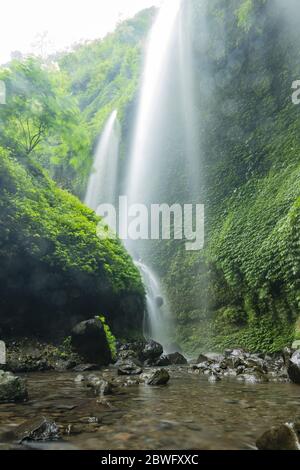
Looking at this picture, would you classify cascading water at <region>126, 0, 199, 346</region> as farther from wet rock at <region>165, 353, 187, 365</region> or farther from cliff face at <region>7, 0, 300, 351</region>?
wet rock at <region>165, 353, 187, 365</region>

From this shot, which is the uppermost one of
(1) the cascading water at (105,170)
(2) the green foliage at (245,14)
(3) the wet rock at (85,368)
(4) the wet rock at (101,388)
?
(2) the green foliage at (245,14)

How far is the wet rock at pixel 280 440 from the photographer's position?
8.35ft

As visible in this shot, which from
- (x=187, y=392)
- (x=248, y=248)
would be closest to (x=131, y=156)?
(x=248, y=248)

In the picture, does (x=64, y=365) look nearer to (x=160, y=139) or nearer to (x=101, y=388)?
(x=101, y=388)

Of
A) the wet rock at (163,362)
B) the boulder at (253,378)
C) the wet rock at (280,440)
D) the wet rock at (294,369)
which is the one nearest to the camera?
the wet rock at (280,440)

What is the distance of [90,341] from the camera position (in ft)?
28.2

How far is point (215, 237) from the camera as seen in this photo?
15.5 meters

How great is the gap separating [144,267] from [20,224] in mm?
9979

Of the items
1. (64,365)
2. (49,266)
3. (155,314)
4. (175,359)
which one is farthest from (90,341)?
(155,314)

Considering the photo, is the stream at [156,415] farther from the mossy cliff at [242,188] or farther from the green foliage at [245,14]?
the green foliage at [245,14]

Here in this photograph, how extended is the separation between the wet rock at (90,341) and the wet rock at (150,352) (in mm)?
1534

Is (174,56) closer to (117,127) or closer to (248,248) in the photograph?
(117,127)

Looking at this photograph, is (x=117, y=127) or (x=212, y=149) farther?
(x=117, y=127)

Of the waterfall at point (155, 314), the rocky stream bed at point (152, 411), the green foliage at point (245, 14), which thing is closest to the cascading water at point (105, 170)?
the waterfall at point (155, 314)
